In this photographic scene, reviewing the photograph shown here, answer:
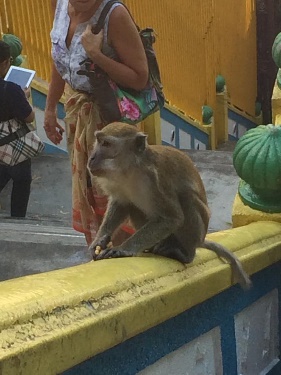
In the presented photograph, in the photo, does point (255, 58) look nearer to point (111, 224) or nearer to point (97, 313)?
point (111, 224)

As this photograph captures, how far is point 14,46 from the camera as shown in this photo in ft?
23.5

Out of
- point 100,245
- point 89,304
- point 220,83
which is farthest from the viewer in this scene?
point 220,83

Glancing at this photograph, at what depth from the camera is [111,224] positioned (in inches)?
111

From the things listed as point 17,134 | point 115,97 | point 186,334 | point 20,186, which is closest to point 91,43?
point 115,97

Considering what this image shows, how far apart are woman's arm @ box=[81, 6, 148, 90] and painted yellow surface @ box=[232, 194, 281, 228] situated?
70 cm

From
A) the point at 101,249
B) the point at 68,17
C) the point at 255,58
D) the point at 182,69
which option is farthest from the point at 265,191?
the point at 255,58

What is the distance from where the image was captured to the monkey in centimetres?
255

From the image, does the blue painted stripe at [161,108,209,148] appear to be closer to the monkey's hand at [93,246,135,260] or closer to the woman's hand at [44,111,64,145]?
the woman's hand at [44,111,64,145]

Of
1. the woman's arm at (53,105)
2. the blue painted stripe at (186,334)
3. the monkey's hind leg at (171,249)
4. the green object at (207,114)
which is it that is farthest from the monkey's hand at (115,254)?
the green object at (207,114)

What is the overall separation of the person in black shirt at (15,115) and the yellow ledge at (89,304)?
2903 millimetres

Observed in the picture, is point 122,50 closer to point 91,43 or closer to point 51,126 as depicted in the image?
point 91,43

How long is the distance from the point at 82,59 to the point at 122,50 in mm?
184

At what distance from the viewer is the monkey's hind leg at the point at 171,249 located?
2.46 meters

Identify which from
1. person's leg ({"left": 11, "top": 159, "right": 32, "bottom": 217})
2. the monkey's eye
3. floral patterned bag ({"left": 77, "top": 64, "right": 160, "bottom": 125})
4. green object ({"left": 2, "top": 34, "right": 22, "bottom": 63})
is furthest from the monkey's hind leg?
green object ({"left": 2, "top": 34, "right": 22, "bottom": 63})
